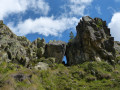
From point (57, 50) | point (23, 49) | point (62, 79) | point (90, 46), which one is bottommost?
point (62, 79)

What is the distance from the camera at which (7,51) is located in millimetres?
25547

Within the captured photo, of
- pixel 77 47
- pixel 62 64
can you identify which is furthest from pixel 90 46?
pixel 62 64

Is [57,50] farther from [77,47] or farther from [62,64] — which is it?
[77,47]

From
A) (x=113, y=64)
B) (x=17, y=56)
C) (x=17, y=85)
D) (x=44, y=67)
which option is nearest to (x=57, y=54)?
(x=44, y=67)

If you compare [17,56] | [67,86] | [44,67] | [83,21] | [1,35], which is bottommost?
[67,86]

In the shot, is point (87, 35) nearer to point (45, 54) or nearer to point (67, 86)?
point (45, 54)

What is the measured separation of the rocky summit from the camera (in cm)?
1892

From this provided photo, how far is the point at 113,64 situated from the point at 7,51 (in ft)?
75.3

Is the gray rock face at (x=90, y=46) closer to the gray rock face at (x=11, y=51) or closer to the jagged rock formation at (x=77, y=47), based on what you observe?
the jagged rock formation at (x=77, y=47)

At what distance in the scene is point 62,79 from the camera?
22.1m

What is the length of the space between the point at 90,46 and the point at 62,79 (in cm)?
1339

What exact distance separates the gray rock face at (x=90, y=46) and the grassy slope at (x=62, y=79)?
10.5 feet

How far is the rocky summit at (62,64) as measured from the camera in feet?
62.1

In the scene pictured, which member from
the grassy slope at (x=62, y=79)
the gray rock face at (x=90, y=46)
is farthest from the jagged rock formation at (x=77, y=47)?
the grassy slope at (x=62, y=79)
